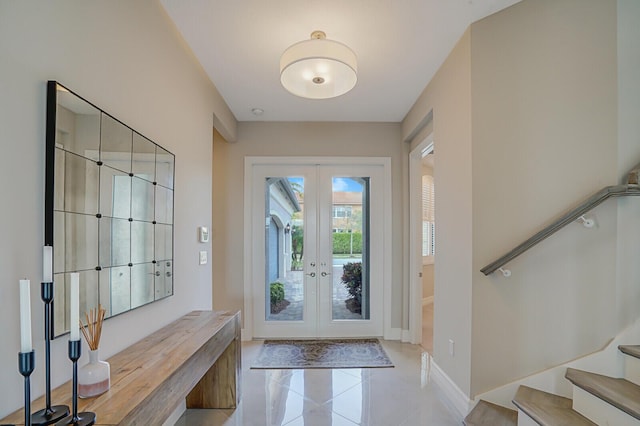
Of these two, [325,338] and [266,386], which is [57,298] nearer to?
[266,386]

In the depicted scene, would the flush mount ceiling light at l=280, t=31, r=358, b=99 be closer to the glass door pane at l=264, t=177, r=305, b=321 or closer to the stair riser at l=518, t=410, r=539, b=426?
the glass door pane at l=264, t=177, r=305, b=321

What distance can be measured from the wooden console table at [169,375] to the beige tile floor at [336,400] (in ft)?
0.65

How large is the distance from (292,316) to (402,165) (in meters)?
2.43

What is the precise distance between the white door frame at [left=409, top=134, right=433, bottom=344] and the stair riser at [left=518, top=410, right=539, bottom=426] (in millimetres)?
2104

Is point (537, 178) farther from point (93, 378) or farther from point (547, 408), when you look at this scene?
point (93, 378)

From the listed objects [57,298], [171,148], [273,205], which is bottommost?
→ [57,298]

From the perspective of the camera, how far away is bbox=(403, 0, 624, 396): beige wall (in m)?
2.11

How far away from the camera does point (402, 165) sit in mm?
4270

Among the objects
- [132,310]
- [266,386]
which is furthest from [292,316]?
[132,310]

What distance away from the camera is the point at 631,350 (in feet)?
6.32

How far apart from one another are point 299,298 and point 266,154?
1918 mm

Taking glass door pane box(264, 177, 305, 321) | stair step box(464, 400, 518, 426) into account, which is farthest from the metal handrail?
glass door pane box(264, 177, 305, 321)

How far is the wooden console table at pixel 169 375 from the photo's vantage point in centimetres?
119

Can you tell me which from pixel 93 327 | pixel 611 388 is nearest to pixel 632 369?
pixel 611 388
